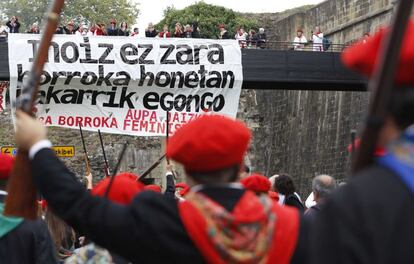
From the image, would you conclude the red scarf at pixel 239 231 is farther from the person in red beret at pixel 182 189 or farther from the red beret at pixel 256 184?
the red beret at pixel 256 184

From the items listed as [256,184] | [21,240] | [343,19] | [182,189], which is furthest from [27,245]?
[343,19]

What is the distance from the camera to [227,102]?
19500 millimetres

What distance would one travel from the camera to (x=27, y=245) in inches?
191

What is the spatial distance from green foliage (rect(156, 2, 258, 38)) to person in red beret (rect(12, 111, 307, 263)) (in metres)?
40.9

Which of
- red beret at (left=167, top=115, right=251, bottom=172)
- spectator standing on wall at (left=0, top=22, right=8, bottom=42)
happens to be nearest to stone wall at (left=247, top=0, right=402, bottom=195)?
spectator standing on wall at (left=0, top=22, right=8, bottom=42)

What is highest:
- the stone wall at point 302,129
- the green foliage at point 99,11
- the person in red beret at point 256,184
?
the person in red beret at point 256,184

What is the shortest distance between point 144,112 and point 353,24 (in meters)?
16.6

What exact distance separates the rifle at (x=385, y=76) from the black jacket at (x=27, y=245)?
2.67 metres

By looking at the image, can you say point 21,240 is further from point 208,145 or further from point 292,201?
point 292,201

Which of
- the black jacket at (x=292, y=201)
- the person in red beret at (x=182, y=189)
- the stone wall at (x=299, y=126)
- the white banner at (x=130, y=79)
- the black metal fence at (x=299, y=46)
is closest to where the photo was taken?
the person in red beret at (x=182, y=189)

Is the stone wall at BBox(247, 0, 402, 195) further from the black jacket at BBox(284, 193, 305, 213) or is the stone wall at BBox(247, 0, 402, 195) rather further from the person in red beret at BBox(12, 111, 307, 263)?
the person in red beret at BBox(12, 111, 307, 263)

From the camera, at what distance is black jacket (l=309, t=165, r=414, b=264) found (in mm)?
2283

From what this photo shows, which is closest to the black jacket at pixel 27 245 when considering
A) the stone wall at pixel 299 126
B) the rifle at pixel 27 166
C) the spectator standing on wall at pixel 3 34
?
the rifle at pixel 27 166

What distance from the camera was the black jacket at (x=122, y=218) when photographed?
3254 mm
